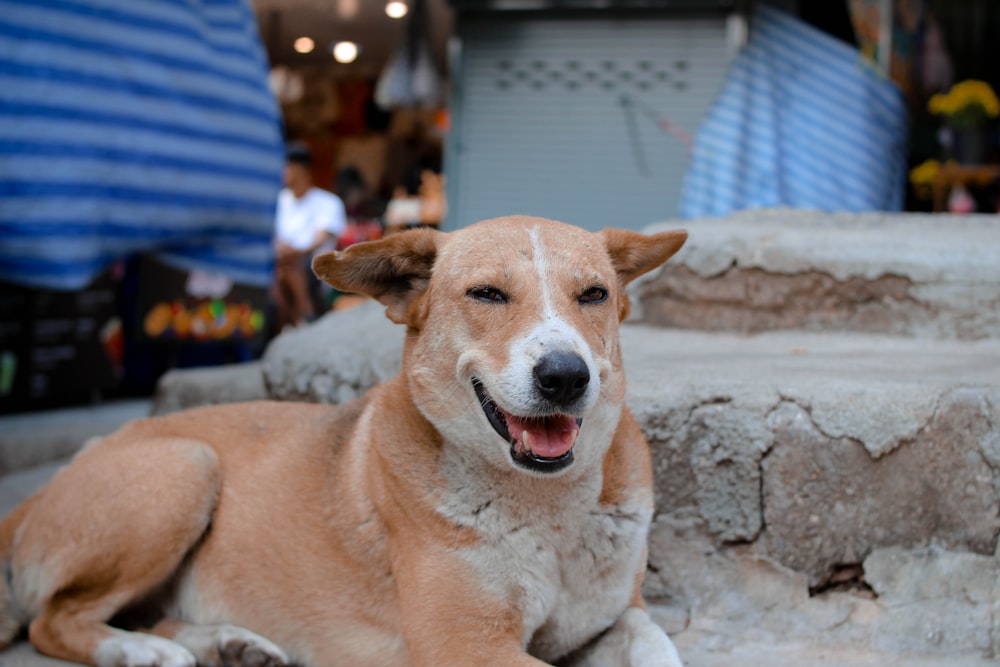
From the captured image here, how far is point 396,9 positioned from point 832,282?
7724 millimetres

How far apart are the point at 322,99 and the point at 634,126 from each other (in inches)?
260

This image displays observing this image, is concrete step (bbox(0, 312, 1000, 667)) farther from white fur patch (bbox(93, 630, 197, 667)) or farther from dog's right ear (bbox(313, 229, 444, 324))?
dog's right ear (bbox(313, 229, 444, 324))

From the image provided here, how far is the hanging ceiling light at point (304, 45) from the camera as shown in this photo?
39.2ft

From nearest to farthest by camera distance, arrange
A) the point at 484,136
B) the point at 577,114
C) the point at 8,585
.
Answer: the point at 8,585
the point at 577,114
the point at 484,136

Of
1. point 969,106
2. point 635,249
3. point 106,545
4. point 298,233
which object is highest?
point 635,249

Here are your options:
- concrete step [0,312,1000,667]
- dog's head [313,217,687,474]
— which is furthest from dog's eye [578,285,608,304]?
concrete step [0,312,1000,667]

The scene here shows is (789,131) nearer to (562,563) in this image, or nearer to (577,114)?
(577,114)

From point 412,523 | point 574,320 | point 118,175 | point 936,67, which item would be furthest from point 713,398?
point 936,67

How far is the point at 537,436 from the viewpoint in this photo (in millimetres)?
2324

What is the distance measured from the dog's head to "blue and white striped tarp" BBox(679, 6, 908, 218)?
445 centimetres

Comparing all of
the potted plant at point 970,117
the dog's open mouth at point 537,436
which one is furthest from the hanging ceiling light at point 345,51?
the dog's open mouth at point 537,436

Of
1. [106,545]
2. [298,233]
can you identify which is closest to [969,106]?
[298,233]

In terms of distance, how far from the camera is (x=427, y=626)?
2.33 metres

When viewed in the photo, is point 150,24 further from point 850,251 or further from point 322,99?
point 322,99
